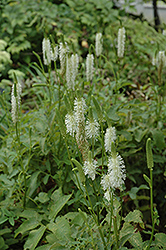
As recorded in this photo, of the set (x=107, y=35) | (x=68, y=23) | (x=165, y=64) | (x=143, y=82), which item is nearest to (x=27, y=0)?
(x=68, y=23)

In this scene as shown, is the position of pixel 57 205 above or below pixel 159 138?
below

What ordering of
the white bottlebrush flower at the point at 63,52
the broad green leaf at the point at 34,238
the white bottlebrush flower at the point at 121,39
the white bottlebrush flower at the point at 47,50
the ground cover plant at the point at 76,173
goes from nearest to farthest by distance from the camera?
1. the ground cover plant at the point at 76,173
2. the broad green leaf at the point at 34,238
3. the white bottlebrush flower at the point at 63,52
4. the white bottlebrush flower at the point at 47,50
5. the white bottlebrush flower at the point at 121,39

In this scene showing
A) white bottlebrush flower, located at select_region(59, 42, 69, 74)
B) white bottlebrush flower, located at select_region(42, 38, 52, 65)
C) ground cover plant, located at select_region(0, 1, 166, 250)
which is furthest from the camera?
white bottlebrush flower, located at select_region(42, 38, 52, 65)

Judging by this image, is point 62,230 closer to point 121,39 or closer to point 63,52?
point 63,52

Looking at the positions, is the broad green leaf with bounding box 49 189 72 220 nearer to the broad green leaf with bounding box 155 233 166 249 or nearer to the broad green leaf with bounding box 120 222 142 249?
the broad green leaf with bounding box 120 222 142 249

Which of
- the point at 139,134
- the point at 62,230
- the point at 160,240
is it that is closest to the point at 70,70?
the point at 139,134

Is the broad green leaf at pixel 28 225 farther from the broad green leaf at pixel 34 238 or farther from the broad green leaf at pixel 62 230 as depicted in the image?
the broad green leaf at pixel 62 230

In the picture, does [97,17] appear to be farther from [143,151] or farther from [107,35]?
[143,151]

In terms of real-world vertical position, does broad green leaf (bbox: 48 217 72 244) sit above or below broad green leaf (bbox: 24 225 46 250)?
above

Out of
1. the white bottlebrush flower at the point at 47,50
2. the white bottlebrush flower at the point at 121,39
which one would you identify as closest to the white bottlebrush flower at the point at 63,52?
the white bottlebrush flower at the point at 47,50

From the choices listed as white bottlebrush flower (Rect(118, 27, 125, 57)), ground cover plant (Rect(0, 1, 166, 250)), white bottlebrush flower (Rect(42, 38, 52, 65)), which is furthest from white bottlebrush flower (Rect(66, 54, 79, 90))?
white bottlebrush flower (Rect(118, 27, 125, 57))

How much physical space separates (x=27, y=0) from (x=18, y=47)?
1.14m

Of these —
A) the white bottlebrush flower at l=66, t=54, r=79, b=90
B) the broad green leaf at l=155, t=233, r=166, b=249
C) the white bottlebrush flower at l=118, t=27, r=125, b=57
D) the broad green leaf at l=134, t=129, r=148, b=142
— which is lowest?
the broad green leaf at l=155, t=233, r=166, b=249

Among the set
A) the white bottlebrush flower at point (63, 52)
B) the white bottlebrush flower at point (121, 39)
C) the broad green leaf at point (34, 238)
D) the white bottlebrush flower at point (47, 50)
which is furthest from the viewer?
the white bottlebrush flower at point (121, 39)
